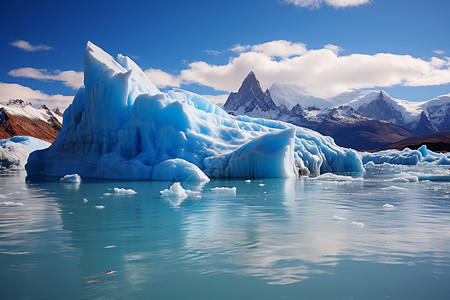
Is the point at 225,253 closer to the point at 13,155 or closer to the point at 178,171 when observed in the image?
the point at 178,171

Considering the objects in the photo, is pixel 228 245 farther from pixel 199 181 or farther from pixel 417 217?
pixel 199 181

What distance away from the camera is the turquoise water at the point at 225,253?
3.79m

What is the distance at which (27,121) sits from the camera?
505ft

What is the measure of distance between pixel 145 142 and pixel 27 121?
153445 mm

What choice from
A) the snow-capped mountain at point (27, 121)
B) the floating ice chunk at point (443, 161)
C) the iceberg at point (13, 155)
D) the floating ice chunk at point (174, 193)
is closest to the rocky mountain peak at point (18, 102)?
the snow-capped mountain at point (27, 121)

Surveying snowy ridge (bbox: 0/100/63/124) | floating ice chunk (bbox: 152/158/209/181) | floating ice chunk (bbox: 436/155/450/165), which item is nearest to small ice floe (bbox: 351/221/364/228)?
floating ice chunk (bbox: 152/158/209/181)

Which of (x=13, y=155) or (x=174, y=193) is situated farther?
(x=13, y=155)

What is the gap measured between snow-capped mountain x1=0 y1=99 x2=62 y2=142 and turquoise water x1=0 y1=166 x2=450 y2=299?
139m

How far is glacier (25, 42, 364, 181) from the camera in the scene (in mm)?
22078

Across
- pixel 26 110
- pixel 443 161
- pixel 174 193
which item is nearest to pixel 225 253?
pixel 174 193

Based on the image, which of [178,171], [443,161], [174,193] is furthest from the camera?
[443,161]

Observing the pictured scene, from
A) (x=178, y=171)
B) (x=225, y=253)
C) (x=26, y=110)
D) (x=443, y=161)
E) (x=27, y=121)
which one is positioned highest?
(x=26, y=110)

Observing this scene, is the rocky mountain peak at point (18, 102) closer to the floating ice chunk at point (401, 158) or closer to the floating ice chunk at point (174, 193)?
the floating ice chunk at point (401, 158)

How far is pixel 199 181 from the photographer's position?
19609 millimetres
